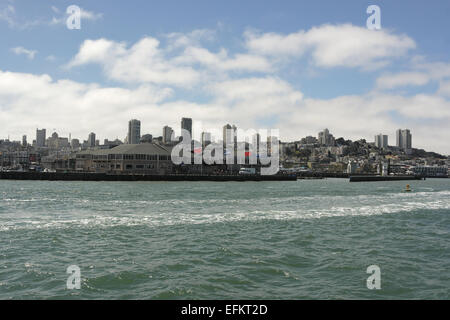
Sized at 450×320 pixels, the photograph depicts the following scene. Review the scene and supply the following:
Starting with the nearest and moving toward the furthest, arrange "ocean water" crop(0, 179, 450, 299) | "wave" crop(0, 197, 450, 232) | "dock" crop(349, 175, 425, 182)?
"ocean water" crop(0, 179, 450, 299) < "wave" crop(0, 197, 450, 232) < "dock" crop(349, 175, 425, 182)

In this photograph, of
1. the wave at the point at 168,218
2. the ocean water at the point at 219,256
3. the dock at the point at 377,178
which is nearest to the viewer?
the ocean water at the point at 219,256

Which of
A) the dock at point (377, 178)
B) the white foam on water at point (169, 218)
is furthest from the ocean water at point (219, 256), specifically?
the dock at point (377, 178)

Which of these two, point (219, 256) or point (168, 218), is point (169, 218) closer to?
point (168, 218)

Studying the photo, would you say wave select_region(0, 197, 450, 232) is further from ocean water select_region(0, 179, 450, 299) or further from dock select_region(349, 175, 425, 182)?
dock select_region(349, 175, 425, 182)

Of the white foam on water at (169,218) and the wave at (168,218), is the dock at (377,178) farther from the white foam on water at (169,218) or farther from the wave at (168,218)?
the wave at (168,218)

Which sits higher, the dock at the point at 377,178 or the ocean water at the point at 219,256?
the ocean water at the point at 219,256

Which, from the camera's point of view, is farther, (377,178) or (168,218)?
(377,178)

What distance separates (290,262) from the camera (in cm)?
1581

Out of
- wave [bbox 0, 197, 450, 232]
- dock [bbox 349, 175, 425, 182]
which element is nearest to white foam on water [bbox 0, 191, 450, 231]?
wave [bbox 0, 197, 450, 232]

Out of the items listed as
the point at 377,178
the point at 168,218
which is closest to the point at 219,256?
the point at 168,218

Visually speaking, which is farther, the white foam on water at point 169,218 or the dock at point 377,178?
the dock at point 377,178
